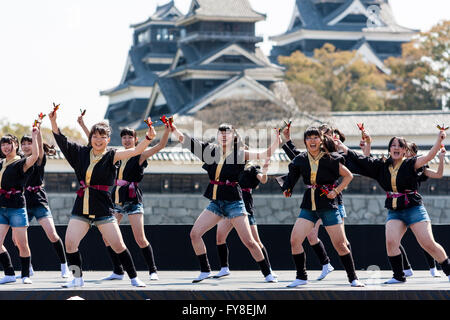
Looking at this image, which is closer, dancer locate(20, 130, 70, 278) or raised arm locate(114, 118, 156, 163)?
raised arm locate(114, 118, 156, 163)

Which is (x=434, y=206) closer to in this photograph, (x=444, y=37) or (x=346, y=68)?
(x=444, y=37)

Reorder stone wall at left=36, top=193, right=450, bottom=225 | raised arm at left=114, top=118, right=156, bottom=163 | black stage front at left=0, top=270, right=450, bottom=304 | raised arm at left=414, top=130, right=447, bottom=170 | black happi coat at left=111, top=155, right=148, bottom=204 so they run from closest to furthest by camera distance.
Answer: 1. black stage front at left=0, top=270, right=450, bottom=304
2. raised arm at left=114, top=118, right=156, bottom=163
3. raised arm at left=414, top=130, right=447, bottom=170
4. black happi coat at left=111, top=155, right=148, bottom=204
5. stone wall at left=36, top=193, right=450, bottom=225

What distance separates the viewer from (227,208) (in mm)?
12070

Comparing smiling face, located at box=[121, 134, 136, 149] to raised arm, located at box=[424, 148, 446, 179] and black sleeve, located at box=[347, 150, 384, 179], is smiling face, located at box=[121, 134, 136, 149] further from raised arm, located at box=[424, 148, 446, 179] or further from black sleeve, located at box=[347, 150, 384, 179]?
raised arm, located at box=[424, 148, 446, 179]

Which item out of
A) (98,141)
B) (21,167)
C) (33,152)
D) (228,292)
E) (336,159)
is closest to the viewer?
(228,292)

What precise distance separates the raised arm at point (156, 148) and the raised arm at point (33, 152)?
1314 mm

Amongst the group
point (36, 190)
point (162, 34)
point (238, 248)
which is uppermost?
point (162, 34)

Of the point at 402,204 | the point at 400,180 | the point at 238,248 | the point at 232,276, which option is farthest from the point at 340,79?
the point at 402,204

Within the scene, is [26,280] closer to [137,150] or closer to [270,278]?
[137,150]

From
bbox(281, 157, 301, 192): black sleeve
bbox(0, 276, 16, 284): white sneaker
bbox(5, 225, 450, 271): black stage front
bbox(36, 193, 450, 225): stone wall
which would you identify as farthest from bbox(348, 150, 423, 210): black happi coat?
bbox(36, 193, 450, 225): stone wall

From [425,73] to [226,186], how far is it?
1838 inches

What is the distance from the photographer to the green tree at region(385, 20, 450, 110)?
5697cm

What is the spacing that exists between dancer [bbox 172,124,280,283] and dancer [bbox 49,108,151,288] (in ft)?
3.96

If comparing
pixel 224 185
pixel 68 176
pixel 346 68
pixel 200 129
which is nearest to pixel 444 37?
pixel 346 68
